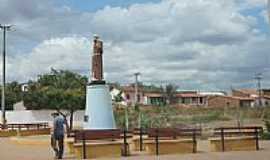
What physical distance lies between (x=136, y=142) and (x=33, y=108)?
4006 cm

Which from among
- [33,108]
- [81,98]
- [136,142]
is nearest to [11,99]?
Answer: [33,108]

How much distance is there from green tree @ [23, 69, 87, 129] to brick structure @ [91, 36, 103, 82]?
24995mm

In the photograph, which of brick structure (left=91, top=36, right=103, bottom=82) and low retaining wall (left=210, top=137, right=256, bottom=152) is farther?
brick structure (left=91, top=36, right=103, bottom=82)

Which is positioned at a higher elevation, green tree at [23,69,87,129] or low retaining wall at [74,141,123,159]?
green tree at [23,69,87,129]

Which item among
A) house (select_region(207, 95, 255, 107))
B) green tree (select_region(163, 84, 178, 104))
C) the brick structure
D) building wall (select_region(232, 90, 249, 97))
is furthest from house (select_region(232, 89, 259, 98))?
the brick structure

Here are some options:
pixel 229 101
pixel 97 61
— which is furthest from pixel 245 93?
pixel 97 61

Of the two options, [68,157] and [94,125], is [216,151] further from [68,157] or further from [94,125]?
[94,125]

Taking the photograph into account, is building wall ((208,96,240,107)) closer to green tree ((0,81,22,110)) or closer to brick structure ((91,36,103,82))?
green tree ((0,81,22,110))

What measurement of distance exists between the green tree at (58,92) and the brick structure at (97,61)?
2499 centimetres

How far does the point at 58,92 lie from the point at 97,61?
28.5 m

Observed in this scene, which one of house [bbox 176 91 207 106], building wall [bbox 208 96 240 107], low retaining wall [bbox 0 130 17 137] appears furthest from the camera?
house [bbox 176 91 207 106]

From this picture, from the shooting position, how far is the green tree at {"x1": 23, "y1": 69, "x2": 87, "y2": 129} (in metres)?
54.9

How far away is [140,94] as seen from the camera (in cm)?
12675

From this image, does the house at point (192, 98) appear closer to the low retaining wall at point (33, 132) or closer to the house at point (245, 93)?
the house at point (245, 93)
